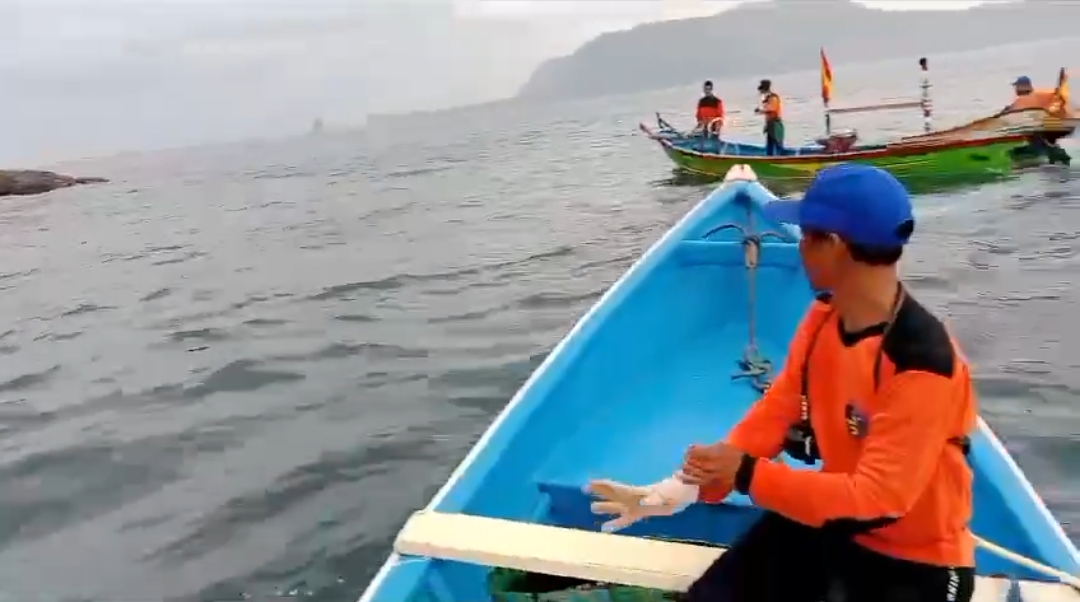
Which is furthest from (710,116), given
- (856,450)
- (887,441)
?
(887,441)

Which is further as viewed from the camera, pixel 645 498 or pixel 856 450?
pixel 645 498

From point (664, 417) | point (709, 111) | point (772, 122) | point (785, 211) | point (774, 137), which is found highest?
point (709, 111)

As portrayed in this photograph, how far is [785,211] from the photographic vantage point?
2.66 m

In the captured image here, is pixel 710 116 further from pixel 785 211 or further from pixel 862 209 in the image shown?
pixel 862 209

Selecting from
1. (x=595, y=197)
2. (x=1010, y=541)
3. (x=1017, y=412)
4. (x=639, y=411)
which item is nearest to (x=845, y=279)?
(x=1010, y=541)

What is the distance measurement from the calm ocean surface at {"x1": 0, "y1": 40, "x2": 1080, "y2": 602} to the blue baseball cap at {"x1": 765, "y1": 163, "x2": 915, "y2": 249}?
4.30m

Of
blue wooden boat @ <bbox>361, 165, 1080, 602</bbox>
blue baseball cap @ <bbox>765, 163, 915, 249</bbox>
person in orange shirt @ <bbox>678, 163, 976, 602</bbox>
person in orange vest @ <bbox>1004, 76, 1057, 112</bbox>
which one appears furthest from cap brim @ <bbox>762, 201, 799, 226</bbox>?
person in orange vest @ <bbox>1004, 76, 1057, 112</bbox>

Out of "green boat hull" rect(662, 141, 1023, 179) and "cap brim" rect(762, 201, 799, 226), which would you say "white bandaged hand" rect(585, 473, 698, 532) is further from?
"green boat hull" rect(662, 141, 1023, 179)

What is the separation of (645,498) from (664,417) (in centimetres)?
267

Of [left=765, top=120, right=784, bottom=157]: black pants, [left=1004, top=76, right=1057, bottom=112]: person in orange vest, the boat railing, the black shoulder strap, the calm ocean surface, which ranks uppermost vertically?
[left=1004, top=76, right=1057, bottom=112]: person in orange vest

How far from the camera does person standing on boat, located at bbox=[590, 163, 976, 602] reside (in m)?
2.21

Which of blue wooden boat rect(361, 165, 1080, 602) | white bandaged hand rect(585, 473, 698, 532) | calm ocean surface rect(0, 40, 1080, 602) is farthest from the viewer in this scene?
calm ocean surface rect(0, 40, 1080, 602)

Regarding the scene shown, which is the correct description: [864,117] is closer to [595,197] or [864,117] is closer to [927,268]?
[595,197]

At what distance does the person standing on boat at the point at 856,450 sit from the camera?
2211mm
